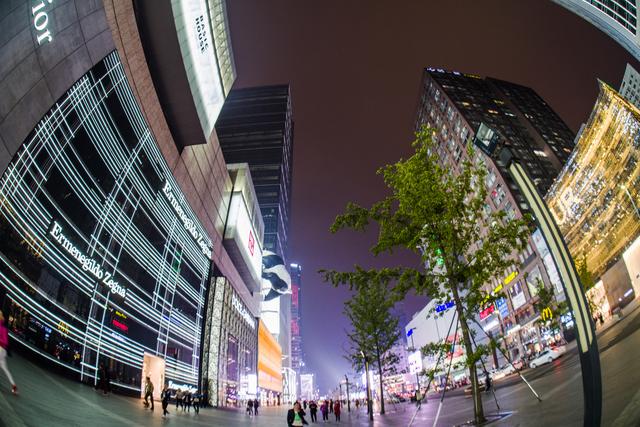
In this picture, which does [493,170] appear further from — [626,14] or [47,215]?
[47,215]

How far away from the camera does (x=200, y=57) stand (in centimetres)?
2977

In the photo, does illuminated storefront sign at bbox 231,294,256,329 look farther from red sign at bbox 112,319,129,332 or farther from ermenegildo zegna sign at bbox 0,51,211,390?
red sign at bbox 112,319,129,332

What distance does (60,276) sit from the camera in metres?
15.9

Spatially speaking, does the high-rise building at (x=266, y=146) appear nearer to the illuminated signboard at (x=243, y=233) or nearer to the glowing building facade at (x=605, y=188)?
the illuminated signboard at (x=243, y=233)

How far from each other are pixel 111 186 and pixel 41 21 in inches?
378

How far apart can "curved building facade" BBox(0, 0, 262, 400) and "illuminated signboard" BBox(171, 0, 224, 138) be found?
0.47 ft

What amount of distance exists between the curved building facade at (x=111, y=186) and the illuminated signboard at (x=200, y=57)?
14cm

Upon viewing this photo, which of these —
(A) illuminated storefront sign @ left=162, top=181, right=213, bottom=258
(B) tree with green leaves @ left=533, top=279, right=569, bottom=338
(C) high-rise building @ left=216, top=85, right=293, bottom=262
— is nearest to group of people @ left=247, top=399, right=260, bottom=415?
(A) illuminated storefront sign @ left=162, top=181, right=213, bottom=258

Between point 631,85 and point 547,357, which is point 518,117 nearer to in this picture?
point 631,85

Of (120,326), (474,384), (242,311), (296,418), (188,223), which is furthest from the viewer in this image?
(242,311)

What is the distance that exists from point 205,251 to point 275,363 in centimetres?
6359

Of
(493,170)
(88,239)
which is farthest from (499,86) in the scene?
(88,239)

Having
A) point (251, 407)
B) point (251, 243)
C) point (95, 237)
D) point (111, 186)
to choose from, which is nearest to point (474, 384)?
point (95, 237)

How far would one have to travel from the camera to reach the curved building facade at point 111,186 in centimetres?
1338
